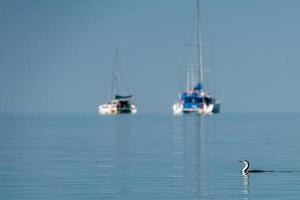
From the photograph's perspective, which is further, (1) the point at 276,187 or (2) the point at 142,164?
(2) the point at 142,164

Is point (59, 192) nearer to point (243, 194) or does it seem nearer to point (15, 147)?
point (243, 194)

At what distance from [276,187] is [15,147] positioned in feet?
128

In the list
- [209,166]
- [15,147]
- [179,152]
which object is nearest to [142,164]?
[209,166]

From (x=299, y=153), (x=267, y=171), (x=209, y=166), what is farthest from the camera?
(x=299, y=153)

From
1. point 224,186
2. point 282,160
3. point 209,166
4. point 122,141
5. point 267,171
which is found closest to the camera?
point 224,186

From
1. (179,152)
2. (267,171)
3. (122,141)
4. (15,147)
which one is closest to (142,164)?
(267,171)

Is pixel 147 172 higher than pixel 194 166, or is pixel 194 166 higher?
pixel 194 166

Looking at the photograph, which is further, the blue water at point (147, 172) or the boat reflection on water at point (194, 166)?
the boat reflection on water at point (194, 166)

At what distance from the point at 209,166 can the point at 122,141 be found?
33770 mm

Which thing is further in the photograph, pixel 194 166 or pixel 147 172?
pixel 194 166

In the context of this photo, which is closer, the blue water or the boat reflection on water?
the blue water

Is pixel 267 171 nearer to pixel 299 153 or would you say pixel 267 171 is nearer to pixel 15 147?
pixel 299 153

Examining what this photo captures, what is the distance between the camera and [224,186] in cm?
4391

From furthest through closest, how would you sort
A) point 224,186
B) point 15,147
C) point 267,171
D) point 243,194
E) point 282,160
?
point 15,147, point 282,160, point 267,171, point 224,186, point 243,194
